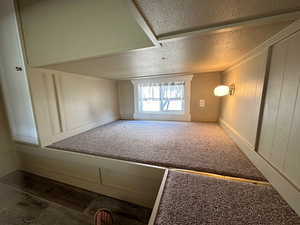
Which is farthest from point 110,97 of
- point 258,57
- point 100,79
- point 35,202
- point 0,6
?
point 258,57

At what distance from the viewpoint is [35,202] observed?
1.28 meters

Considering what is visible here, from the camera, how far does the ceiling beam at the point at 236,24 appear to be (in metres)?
0.56

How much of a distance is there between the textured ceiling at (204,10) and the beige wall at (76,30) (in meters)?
0.29

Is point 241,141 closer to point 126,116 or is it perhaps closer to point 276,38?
point 276,38

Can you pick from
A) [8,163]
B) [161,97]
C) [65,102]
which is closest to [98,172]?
[65,102]

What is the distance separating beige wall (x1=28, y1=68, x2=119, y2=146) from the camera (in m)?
1.44

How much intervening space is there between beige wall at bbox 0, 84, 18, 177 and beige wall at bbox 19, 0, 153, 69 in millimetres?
1034

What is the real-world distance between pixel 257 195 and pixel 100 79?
2580mm

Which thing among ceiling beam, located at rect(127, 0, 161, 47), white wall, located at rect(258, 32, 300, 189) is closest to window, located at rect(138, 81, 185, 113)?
white wall, located at rect(258, 32, 300, 189)

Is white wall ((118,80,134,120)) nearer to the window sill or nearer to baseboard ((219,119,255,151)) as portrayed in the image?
the window sill

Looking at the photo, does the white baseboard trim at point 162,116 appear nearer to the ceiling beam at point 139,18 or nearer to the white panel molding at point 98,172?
the white panel molding at point 98,172

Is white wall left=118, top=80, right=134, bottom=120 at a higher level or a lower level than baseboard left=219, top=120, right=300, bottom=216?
higher

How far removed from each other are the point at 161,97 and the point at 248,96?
1651 mm

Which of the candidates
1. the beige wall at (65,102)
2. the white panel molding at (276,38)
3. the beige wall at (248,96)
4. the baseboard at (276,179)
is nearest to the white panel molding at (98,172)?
the beige wall at (65,102)
